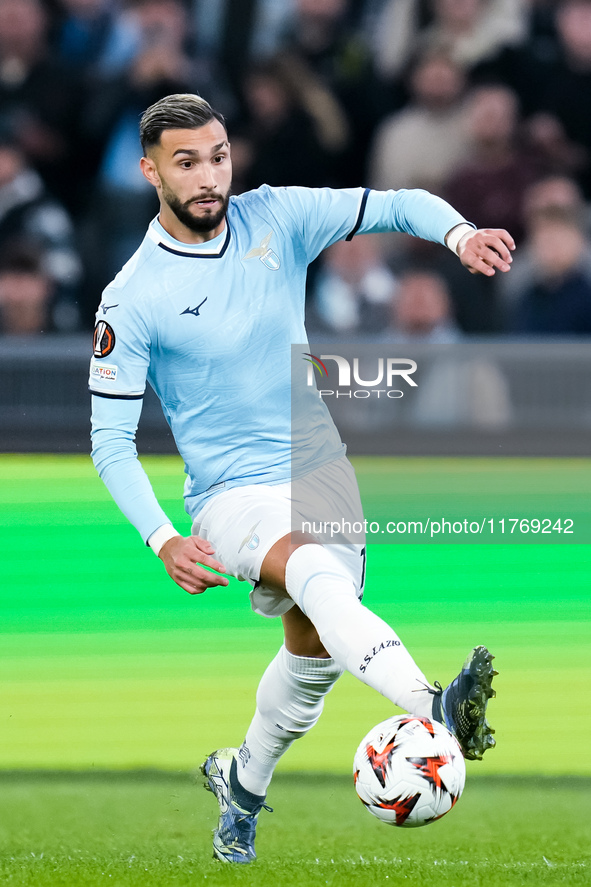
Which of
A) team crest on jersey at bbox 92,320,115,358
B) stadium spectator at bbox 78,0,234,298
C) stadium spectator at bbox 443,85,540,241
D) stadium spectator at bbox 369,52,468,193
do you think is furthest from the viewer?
stadium spectator at bbox 369,52,468,193

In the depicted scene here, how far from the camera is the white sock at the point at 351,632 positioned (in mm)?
3221

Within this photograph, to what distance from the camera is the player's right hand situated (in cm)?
348

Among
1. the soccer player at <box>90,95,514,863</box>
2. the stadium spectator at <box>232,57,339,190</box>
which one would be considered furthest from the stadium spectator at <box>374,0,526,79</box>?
the soccer player at <box>90,95,514,863</box>

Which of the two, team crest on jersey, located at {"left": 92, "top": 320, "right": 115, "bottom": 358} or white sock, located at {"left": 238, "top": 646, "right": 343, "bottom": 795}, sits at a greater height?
team crest on jersey, located at {"left": 92, "top": 320, "right": 115, "bottom": 358}

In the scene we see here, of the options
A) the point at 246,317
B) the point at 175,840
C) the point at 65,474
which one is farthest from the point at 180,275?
the point at 65,474

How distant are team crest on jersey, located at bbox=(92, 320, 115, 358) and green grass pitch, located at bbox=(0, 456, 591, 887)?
143 centimetres

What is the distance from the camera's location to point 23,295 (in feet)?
28.3

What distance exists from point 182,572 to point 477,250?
1.15m

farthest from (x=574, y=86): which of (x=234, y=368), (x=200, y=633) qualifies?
(x=234, y=368)

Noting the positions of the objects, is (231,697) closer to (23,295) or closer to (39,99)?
(23,295)

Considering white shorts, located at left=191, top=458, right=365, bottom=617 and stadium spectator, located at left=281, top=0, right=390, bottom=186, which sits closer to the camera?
white shorts, located at left=191, top=458, right=365, bottom=617

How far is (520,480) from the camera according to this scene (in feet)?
25.8

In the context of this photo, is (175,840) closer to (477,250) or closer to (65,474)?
(477,250)

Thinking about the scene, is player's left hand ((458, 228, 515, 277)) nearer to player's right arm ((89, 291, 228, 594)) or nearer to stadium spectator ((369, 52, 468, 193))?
player's right arm ((89, 291, 228, 594))
